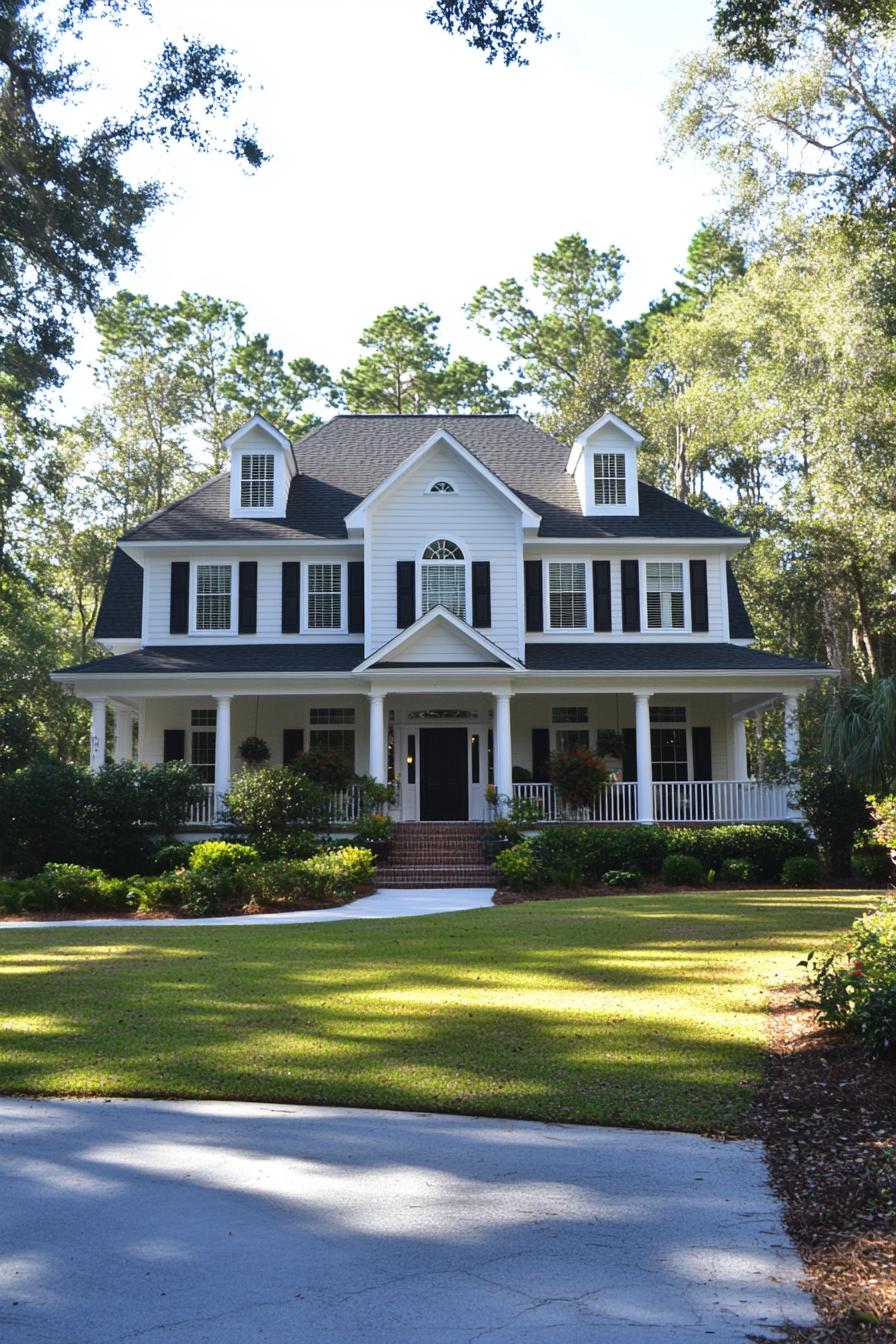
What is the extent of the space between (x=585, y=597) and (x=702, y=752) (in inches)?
179

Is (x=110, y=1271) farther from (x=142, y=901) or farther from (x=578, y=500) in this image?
(x=578, y=500)

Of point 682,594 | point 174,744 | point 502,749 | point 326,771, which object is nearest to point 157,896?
point 326,771

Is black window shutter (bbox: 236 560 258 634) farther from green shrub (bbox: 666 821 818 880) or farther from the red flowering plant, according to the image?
green shrub (bbox: 666 821 818 880)

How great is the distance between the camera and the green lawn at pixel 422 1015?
6.76 metres

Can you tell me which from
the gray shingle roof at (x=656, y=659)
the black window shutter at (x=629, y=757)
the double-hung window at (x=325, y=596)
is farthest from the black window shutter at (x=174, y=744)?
the black window shutter at (x=629, y=757)

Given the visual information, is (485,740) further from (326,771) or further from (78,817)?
(78,817)

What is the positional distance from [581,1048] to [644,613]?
19.4 metres

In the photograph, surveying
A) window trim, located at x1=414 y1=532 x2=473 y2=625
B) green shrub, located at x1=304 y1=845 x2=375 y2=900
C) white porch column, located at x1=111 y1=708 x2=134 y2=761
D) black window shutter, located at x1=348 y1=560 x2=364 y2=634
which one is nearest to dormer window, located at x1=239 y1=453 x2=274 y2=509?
black window shutter, located at x1=348 y1=560 x2=364 y2=634

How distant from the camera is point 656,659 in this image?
24.8 m

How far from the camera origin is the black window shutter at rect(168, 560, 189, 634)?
85.0 ft

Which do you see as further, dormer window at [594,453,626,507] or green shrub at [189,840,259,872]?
dormer window at [594,453,626,507]

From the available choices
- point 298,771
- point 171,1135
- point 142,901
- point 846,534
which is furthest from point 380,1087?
point 846,534

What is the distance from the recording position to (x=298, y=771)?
932 inches

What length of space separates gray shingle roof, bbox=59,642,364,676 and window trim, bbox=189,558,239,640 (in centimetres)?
35
